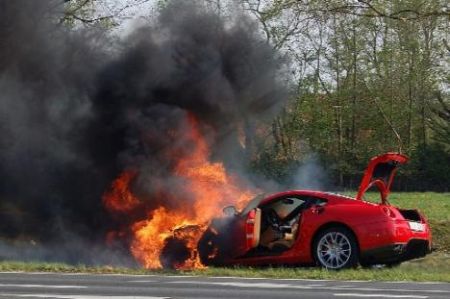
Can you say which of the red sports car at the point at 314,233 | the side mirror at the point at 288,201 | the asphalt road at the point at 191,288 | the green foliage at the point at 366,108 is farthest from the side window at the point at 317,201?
the green foliage at the point at 366,108

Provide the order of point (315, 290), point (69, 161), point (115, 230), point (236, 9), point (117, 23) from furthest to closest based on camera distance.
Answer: point (117, 23), point (236, 9), point (69, 161), point (115, 230), point (315, 290)

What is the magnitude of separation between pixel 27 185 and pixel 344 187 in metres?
24.7

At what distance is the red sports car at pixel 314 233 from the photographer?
14258 mm

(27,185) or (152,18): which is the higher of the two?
(152,18)

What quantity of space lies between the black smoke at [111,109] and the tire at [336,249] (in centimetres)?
354

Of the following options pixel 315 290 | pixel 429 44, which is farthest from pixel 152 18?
pixel 429 44

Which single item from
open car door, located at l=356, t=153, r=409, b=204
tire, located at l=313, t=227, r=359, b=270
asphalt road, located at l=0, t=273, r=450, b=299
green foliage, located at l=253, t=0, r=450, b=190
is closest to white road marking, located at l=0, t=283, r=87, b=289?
asphalt road, located at l=0, t=273, r=450, b=299

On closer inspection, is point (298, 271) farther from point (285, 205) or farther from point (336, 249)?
point (285, 205)

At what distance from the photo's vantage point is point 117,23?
85.8 feet

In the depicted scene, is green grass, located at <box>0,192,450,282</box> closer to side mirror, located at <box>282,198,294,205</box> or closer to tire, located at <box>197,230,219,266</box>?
tire, located at <box>197,230,219,266</box>

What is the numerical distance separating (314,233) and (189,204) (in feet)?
9.15

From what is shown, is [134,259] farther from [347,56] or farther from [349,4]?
[347,56]

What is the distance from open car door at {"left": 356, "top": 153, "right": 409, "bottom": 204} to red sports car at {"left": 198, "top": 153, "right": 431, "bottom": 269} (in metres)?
0.09

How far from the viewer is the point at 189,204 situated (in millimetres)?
16422
